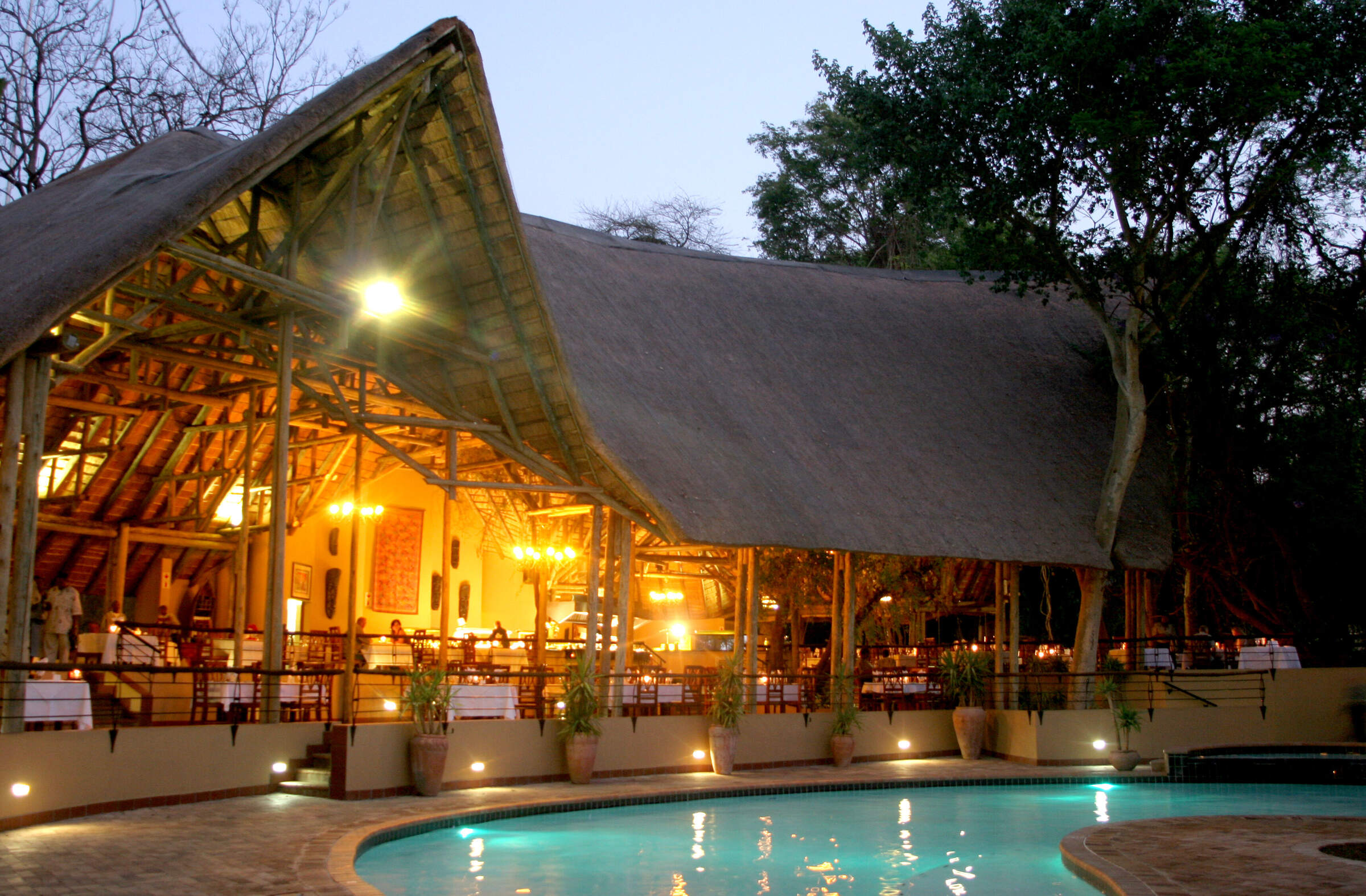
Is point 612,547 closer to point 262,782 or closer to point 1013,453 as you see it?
point 262,782

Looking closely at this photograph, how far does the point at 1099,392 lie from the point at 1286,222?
13.0ft

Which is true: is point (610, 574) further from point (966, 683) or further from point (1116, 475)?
point (1116, 475)

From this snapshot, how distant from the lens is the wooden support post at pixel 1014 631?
690 inches

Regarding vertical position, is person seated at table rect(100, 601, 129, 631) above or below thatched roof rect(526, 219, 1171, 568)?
below

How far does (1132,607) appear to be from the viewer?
20641 mm

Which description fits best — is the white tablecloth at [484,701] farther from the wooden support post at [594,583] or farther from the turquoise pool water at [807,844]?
the turquoise pool water at [807,844]

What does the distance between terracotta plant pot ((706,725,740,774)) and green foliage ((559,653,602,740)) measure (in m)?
1.68

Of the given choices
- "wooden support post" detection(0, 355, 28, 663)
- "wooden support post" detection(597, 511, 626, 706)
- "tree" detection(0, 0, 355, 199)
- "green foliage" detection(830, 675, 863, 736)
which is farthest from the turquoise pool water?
"tree" detection(0, 0, 355, 199)

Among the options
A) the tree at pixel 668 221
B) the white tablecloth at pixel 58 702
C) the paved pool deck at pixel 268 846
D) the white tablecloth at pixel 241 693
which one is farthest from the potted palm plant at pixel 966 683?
the tree at pixel 668 221

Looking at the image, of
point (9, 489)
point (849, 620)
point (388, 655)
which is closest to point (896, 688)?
point (849, 620)

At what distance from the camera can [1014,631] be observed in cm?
1759

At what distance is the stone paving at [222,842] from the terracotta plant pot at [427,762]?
0.45 feet

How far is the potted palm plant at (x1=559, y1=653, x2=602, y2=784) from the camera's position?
13055 millimetres

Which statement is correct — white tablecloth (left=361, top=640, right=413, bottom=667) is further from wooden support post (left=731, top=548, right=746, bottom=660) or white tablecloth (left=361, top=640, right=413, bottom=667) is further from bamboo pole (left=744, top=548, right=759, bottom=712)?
bamboo pole (left=744, top=548, right=759, bottom=712)
